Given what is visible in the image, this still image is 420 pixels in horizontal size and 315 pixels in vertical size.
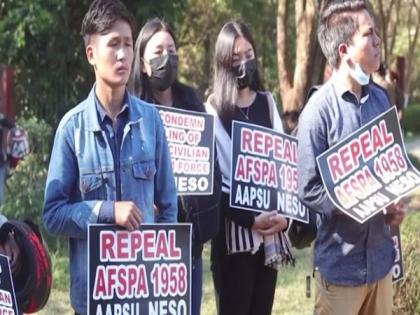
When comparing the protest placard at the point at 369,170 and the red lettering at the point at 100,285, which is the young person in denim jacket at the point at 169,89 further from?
the red lettering at the point at 100,285

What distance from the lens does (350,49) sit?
400cm

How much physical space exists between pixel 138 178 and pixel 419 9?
2334 cm

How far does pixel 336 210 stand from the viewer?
396 cm

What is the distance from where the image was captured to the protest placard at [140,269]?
349cm

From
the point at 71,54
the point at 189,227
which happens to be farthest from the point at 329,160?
the point at 71,54

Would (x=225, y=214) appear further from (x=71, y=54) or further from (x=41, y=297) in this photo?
(x=71, y=54)

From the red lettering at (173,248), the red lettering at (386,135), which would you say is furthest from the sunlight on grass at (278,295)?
the red lettering at (173,248)

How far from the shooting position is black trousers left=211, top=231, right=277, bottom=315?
193 inches

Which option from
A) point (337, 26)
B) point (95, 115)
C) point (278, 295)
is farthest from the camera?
point (278, 295)

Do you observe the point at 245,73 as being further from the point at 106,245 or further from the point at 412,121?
the point at 412,121

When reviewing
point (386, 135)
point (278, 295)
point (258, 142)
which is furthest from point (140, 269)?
point (278, 295)

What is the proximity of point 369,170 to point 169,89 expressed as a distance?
1.12 meters

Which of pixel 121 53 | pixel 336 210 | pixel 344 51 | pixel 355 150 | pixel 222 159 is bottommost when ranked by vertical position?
pixel 336 210

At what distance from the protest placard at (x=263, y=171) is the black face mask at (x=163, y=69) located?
392 millimetres
